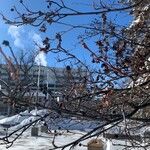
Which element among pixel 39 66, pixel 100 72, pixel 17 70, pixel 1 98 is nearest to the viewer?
pixel 17 70

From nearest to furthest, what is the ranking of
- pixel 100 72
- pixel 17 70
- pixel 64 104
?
pixel 17 70
pixel 64 104
pixel 100 72

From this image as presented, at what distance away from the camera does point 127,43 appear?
4.27 m

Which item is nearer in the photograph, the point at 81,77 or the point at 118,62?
the point at 118,62

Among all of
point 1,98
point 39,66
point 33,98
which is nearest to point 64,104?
point 33,98

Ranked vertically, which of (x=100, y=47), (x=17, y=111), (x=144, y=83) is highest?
(x=100, y=47)

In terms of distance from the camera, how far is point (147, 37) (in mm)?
4367

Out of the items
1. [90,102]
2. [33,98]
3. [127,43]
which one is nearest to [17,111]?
[33,98]

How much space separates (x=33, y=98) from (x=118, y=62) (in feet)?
2.68

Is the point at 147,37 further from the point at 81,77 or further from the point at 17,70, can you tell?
the point at 17,70

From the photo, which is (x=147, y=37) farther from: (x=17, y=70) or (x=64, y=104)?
(x=17, y=70)

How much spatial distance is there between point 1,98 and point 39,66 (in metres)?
2.09

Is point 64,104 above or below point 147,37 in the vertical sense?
below

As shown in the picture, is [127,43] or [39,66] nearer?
[127,43]

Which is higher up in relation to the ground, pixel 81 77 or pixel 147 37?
pixel 147 37
